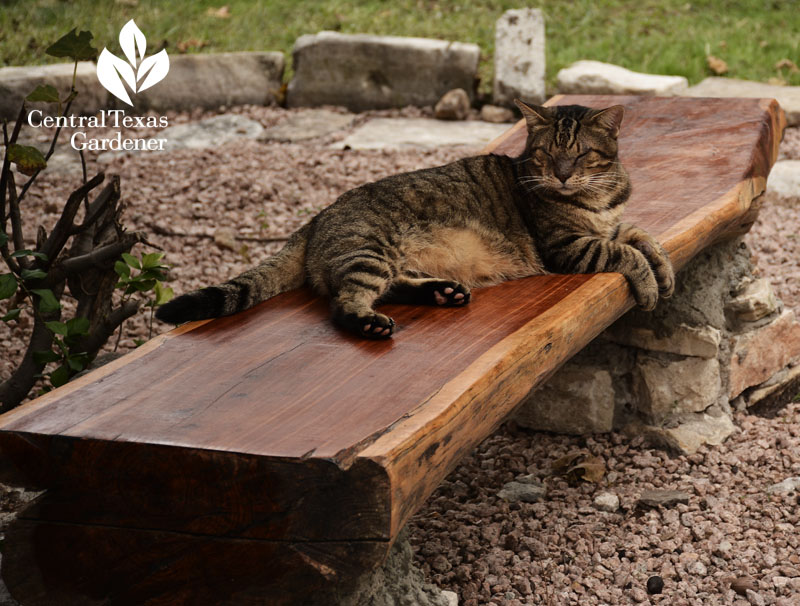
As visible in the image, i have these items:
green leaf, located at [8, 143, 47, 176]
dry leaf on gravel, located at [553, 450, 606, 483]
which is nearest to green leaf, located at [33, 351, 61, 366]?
green leaf, located at [8, 143, 47, 176]

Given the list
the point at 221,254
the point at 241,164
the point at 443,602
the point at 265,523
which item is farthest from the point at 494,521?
the point at 241,164

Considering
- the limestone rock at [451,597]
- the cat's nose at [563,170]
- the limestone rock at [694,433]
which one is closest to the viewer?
the limestone rock at [451,597]

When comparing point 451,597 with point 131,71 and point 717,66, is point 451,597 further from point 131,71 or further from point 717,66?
point 717,66

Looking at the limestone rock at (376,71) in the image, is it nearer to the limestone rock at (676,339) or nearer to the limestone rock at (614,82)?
the limestone rock at (614,82)

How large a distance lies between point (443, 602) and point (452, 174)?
1.53 m

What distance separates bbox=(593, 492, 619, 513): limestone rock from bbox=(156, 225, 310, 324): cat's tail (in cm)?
132

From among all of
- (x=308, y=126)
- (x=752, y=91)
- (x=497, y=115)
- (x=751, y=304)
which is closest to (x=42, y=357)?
(x=751, y=304)

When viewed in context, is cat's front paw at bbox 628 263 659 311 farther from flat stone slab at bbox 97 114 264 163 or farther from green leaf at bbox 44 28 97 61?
flat stone slab at bbox 97 114 264 163

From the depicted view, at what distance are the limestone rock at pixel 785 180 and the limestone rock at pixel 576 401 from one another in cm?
283

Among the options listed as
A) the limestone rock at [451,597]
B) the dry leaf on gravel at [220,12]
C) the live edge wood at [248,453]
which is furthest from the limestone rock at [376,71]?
the limestone rock at [451,597]

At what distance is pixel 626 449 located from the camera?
11.8 feet

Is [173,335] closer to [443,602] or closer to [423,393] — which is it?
[423,393]

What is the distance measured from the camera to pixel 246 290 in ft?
8.77

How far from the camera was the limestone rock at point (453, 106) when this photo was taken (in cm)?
688
